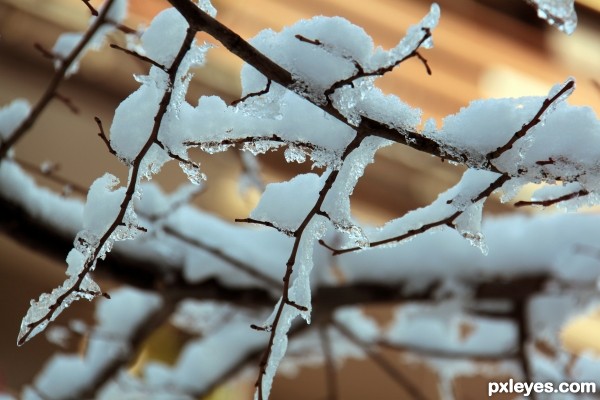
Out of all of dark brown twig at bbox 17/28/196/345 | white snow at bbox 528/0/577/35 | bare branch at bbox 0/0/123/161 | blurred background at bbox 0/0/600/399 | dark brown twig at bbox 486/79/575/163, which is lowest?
Result: dark brown twig at bbox 17/28/196/345

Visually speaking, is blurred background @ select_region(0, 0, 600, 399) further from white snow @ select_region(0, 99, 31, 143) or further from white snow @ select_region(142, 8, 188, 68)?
white snow @ select_region(142, 8, 188, 68)

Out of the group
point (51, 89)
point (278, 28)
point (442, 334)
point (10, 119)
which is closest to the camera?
point (51, 89)

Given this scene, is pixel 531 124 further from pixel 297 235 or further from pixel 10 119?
pixel 10 119

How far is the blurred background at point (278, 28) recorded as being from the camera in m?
2.40

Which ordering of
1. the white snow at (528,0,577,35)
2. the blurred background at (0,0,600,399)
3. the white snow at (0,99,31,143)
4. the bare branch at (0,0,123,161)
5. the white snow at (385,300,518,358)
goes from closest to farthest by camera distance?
1. the white snow at (528,0,577,35)
2. the bare branch at (0,0,123,161)
3. the white snow at (0,99,31,143)
4. the white snow at (385,300,518,358)
5. the blurred background at (0,0,600,399)

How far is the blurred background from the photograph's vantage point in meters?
2.40

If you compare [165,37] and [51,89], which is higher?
[51,89]

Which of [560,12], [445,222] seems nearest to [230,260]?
[445,222]

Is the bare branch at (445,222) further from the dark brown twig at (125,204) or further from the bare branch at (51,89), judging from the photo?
the bare branch at (51,89)

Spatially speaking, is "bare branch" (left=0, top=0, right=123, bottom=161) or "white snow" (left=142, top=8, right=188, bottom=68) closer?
"white snow" (left=142, top=8, right=188, bottom=68)

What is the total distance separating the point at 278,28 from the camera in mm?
2443

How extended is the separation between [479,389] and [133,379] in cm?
233

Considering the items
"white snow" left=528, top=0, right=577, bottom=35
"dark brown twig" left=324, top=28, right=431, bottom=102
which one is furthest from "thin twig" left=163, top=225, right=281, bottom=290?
"white snow" left=528, top=0, right=577, bottom=35

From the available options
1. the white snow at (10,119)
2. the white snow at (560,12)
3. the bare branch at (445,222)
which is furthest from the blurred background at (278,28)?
the white snow at (560,12)
